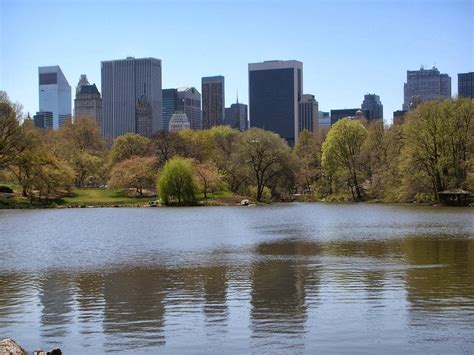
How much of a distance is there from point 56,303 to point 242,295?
489 cm

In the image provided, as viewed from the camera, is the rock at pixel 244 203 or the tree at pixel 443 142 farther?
the rock at pixel 244 203

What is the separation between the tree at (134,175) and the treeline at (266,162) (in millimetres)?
141

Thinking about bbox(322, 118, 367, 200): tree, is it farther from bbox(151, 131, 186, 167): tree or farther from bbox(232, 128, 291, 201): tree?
bbox(151, 131, 186, 167): tree

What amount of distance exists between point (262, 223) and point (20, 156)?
3830cm

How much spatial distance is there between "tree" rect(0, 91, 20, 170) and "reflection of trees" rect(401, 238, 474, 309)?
175ft

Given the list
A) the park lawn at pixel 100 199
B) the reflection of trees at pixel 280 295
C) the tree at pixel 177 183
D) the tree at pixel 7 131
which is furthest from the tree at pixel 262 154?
the reflection of trees at pixel 280 295

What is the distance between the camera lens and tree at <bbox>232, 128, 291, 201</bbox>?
8450cm

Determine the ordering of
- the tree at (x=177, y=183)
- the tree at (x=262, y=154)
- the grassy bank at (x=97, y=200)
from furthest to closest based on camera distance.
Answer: the tree at (x=262, y=154) < the tree at (x=177, y=183) < the grassy bank at (x=97, y=200)

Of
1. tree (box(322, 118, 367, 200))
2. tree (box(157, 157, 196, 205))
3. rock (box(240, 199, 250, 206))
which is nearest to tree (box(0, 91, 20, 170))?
tree (box(157, 157, 196, 205))

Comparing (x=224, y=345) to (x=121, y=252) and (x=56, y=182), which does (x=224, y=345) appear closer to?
(x=121, y=252)

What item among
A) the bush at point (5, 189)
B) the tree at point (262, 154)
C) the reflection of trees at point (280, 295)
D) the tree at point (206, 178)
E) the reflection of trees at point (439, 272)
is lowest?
the reflection of trees at point (280, 295)

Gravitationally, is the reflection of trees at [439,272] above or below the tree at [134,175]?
below

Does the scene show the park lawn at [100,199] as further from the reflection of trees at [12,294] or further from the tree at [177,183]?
the reflection of trees at [12,294]

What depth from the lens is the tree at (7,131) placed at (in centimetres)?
7075
